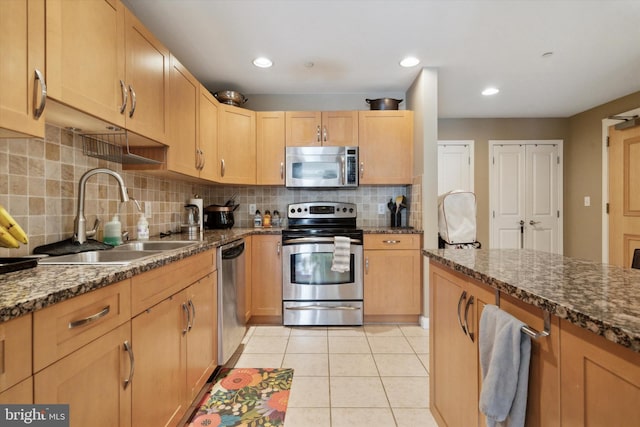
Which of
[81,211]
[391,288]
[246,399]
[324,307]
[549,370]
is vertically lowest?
[246,399]

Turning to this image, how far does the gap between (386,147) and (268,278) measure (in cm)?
181

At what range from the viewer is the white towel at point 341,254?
104 inches

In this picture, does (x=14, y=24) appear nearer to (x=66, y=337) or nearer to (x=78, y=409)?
(x=66, y=337)

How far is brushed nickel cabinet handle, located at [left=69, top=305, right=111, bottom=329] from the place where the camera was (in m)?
0.78

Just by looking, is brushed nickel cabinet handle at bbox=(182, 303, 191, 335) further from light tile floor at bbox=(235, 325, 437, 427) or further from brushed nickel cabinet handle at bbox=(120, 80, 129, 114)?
brushed nickel cabinet handle at bbox=(120, 80, 129, 114)

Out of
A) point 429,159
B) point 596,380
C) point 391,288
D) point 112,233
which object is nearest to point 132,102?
point 112,233

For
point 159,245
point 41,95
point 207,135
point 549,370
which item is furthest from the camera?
point 207,135

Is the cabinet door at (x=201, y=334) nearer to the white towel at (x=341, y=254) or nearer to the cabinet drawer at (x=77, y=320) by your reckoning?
the cabinet drawer at (x=77, y=320)

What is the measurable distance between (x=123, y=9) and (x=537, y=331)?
2145 mm

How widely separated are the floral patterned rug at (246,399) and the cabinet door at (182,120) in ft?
4.79

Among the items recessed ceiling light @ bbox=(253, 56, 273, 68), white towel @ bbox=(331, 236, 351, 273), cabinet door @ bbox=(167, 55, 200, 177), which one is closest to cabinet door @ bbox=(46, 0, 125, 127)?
cabinet door @ bbox=(167, 55, 200, 177)

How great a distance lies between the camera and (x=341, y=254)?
2656 millimetres

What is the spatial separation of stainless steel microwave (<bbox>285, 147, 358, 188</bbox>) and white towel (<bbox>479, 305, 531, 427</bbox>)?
2.30 m

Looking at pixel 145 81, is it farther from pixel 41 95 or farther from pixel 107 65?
pixel 41 95
